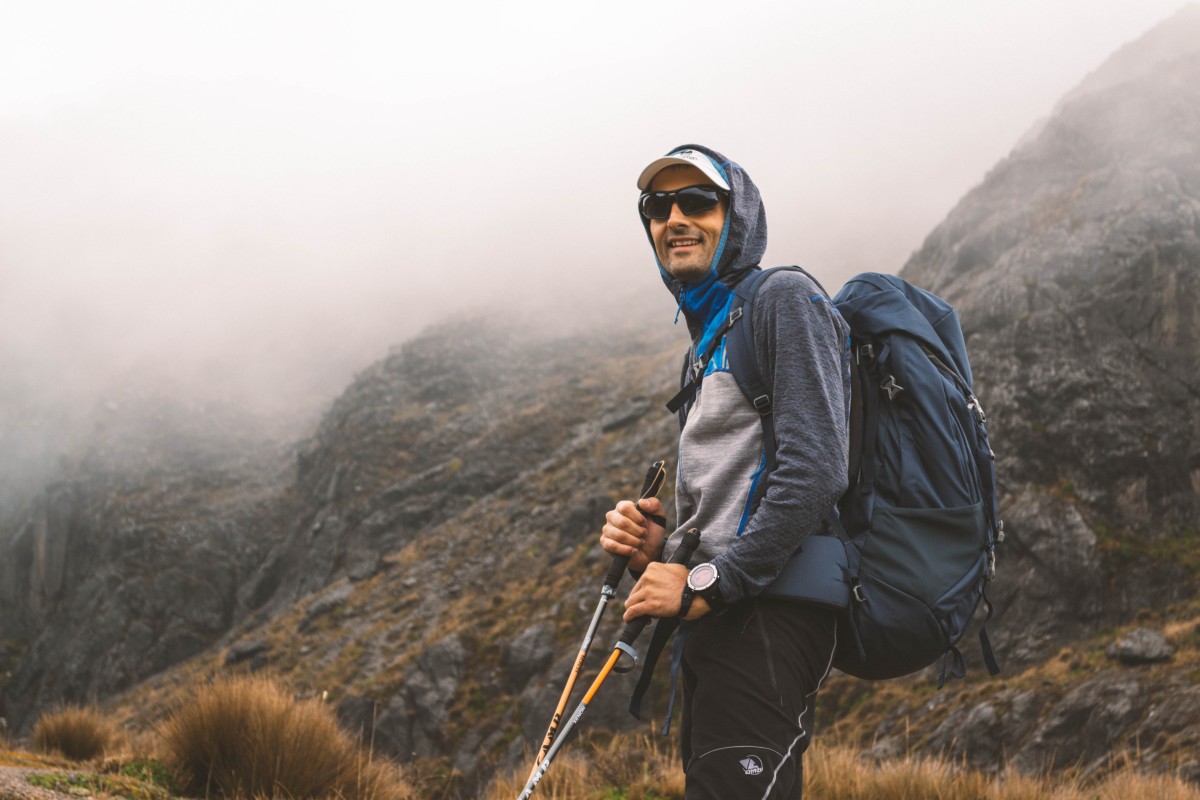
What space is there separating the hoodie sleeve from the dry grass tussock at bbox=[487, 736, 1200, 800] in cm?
330

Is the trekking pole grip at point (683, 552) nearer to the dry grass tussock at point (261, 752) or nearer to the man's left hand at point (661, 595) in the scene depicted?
the man's left hand at point (661, 595)

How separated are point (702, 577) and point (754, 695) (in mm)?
349

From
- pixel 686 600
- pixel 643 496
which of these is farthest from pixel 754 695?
pixel 643 496

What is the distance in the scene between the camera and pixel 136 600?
144 ft

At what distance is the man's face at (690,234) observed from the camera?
281cm

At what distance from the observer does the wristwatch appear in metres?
2.25

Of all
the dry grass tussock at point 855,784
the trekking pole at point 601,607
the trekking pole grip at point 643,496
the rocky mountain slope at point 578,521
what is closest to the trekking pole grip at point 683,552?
the trekking pole at point 601,607

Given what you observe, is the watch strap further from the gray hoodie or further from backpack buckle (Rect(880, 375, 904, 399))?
backpack buckle (Rect(880, 375, 904, 399))

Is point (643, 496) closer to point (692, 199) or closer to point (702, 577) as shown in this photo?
point (702, 577)

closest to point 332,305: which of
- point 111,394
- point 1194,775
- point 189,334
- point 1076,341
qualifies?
point 189,334

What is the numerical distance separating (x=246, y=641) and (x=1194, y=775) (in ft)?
104

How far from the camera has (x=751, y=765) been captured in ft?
6.98

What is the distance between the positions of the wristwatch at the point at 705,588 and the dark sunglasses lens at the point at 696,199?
129 cm

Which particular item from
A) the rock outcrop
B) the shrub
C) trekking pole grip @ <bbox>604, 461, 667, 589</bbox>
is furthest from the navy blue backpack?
the rock outcrop
